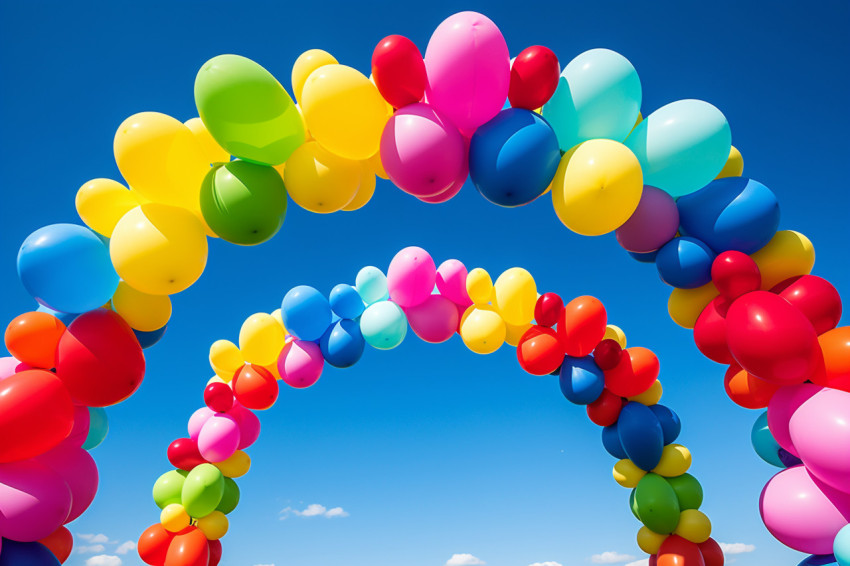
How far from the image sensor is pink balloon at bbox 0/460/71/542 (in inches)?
113

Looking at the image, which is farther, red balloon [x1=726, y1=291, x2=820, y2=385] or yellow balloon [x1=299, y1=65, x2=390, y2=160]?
yellow balloon [x1=299, y1=65, x2=390, y2=160]

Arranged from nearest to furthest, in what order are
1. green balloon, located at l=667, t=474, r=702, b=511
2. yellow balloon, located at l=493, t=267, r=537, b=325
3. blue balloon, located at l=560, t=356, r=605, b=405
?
1. green balloon, located at l=667, t=474, r=702, b=511
2. blue balloon, located at l=560, t=356, r=605, b=405
3. yellow balloon, located at l=493, t=267, r=537, b=325

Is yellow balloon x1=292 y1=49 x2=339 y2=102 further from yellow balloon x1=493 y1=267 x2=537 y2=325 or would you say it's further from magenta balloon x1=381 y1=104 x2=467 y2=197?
yellow balloon x1=493 y1=267 x2=537 y2=325

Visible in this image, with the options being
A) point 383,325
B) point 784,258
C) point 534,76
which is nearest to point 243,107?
point 534,76

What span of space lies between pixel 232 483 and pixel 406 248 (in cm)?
348

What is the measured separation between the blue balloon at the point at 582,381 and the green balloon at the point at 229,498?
13.0ft

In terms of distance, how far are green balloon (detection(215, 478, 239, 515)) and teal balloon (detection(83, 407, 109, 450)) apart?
8.31 feet

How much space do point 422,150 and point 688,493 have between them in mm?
4512

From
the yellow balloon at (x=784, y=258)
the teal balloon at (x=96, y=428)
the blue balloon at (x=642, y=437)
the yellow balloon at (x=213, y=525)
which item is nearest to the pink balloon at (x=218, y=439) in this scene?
the yellow balloon at (x=213, y=525)

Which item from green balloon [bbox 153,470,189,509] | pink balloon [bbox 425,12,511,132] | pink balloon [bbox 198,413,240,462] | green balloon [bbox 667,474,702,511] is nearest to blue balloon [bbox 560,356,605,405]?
green balloon [bbox 667,474,702,511]

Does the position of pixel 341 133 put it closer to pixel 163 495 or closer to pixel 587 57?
pixel 587 57

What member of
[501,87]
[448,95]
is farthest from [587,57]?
[448,95]

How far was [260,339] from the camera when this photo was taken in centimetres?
622

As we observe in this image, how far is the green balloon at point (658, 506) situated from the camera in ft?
17.5
